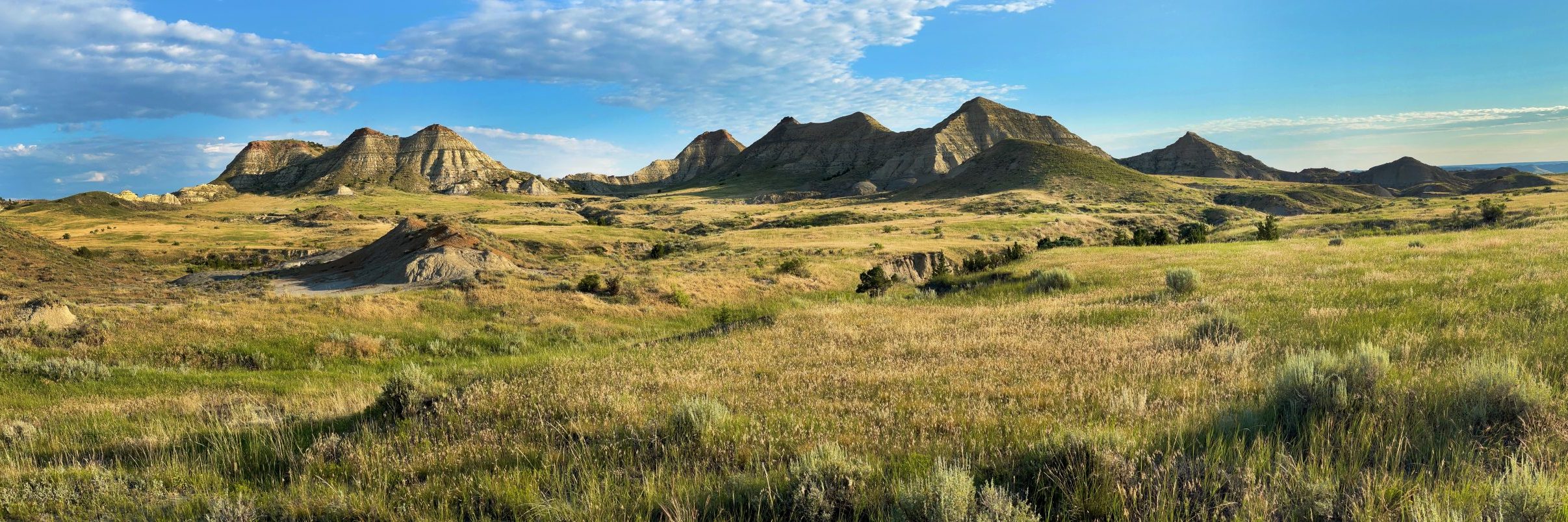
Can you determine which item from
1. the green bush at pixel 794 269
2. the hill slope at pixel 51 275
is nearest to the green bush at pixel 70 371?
the hill slope at pixel 51 275

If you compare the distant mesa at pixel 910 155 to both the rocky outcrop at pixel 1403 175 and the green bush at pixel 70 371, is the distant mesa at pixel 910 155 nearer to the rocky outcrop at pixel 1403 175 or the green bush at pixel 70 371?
the rocky outcrop at pixel 1403 175

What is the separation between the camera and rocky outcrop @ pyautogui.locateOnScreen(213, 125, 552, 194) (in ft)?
581

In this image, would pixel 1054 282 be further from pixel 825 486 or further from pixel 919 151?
pixel 919 151

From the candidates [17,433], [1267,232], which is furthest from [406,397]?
[1267,232]

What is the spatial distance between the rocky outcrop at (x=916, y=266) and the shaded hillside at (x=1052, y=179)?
214ft

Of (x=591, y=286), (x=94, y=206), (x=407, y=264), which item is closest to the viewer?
(x=591, y=286)

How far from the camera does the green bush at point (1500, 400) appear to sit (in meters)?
3.74

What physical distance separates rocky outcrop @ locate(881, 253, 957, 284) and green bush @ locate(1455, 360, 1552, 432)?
103ft

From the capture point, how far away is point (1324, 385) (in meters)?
4.29

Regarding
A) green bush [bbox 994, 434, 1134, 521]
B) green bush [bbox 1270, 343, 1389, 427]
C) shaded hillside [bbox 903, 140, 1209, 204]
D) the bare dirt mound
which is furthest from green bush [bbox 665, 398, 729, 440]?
shaded hillside [bbox 903, 140, 1209, 204]

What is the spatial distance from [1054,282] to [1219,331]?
8177 mm

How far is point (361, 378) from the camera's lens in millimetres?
12141

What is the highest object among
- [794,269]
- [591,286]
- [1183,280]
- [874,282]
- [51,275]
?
[51,275]

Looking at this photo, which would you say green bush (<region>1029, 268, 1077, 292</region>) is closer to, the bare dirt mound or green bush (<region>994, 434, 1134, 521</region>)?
green bush (<region>994, 434, 1134, 521</region>)
